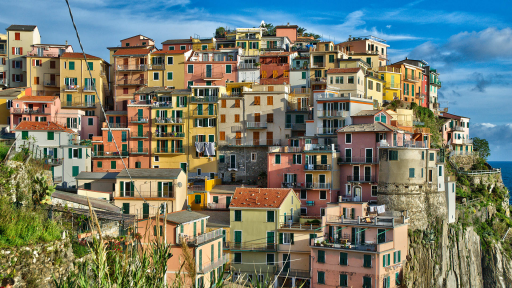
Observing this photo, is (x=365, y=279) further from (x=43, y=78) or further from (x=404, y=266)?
(x=43, y=78)

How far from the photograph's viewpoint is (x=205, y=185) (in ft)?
163

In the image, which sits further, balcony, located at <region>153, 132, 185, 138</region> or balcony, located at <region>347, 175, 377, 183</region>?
balcony, located at <region>153, 132, 185, 138</region>

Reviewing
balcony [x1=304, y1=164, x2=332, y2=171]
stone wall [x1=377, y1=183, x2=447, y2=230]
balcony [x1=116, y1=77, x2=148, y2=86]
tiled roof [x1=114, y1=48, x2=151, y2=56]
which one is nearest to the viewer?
stone wall [x1=377, y1=183, x2=447, y2=230]

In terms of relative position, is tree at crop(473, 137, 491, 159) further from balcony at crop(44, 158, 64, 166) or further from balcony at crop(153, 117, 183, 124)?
balcony at crop(44, 158, 64, 166)

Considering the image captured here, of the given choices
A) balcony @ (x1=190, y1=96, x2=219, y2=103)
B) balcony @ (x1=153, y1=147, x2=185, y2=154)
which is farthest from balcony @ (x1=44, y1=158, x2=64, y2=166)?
balcony @ (x1=190, y1=96, x2=219, y2=103)

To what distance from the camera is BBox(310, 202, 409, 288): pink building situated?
38250 millimetres

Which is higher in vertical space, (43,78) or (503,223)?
(43,78)

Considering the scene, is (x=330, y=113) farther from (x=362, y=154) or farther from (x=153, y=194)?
(x=153, y=194)

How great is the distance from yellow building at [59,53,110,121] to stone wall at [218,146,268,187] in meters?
Result: 16.6

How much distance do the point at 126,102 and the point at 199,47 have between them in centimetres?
1477

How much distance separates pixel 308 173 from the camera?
159 feet

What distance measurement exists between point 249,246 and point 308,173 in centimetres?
943

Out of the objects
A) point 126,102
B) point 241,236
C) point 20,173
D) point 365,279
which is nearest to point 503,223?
point 365,279

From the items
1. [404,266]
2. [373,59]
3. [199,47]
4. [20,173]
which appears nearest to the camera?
[20,173]
